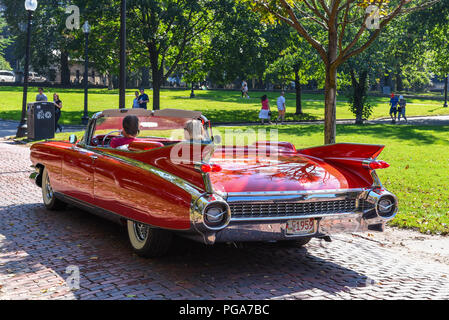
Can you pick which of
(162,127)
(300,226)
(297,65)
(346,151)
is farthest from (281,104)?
(300,226)

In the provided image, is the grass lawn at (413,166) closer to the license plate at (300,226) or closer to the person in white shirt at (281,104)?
the person in white shirt at (281,104)

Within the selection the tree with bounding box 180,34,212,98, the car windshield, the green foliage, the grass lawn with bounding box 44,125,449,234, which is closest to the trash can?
the grass lawn with bounding box 44,125,449,234

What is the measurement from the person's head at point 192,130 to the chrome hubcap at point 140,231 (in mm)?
1555

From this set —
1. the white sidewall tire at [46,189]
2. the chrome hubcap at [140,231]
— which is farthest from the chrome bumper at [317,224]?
the white sidewall tire at [46,189]

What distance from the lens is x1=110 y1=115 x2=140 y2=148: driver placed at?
6.78 m

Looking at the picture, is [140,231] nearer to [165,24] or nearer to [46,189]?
[46,189]

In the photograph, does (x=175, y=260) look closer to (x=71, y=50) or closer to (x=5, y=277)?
(x=5, y=277)

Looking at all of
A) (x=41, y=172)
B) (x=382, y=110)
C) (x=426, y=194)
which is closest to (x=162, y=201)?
(x=41, y=172)

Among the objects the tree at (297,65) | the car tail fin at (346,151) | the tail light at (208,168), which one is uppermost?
the tree at (297,65)

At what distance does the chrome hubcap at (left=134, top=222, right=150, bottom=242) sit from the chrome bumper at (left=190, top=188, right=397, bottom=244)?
3.07ft

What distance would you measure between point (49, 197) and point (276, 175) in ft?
13.4

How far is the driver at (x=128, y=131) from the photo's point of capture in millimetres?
6784
